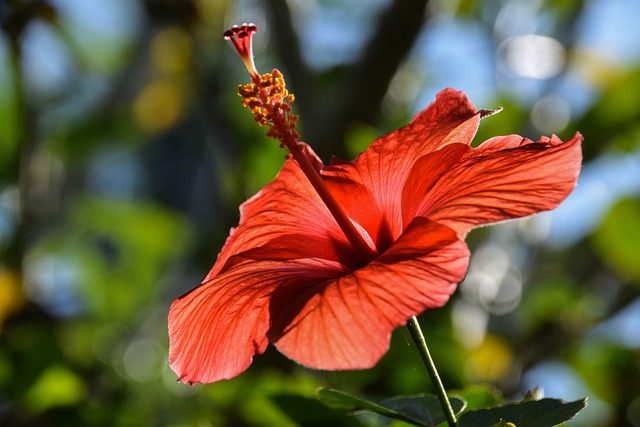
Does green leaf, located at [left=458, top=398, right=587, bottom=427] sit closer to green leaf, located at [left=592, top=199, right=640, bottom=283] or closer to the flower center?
the flower center

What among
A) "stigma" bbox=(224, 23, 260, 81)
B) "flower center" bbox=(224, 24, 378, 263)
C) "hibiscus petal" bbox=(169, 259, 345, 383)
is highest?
"stigma" bbox=(224, 23, 260, 81)

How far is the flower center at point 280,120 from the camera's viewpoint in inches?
38.6

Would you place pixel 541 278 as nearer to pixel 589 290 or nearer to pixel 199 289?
pixel 589 290

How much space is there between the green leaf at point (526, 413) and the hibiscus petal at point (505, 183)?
0.19 m

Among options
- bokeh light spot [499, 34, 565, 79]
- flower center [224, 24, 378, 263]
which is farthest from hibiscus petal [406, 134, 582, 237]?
bokeh light spot [499, 34, 565, 79]

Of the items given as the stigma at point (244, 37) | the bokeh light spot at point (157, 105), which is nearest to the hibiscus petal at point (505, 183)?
the stigma at point (244, 37)

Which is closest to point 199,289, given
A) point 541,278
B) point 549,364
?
point 549,364

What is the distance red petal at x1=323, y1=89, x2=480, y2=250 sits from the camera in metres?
1.01

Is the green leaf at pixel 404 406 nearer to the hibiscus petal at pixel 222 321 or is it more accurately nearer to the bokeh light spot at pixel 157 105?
the hibiscus petal at pixel 222 321

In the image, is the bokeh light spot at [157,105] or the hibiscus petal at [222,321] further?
the bokeh light spot at [157,105]

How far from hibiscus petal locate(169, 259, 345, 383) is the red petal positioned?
5.0 inches

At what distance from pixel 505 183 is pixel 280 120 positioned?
310mm

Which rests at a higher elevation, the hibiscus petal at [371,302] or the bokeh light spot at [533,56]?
the hibiscus petal at [371,302]

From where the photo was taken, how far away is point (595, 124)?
248 centimetres
